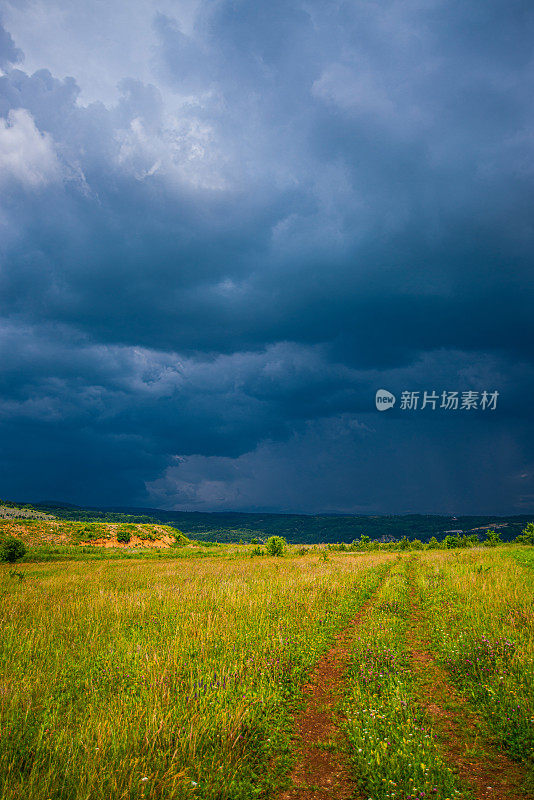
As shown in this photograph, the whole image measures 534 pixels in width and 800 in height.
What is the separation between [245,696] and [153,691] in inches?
64.6

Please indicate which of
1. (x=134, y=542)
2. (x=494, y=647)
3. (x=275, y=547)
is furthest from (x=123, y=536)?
(x=494, y=647)

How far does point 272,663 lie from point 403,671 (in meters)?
2.93

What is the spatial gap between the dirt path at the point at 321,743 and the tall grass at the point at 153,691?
29cm

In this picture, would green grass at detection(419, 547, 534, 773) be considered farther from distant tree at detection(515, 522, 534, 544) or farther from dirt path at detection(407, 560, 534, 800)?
distant tree at detection(515, 522, 534, 544)

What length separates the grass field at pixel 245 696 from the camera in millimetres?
4738

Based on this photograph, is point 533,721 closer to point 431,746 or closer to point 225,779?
point 431,746

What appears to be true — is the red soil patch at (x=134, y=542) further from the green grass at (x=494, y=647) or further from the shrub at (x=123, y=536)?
the green grass at (x=494, y=647)

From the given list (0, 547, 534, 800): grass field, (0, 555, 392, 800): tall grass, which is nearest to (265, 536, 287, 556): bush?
(0, 555, 392, 800): tall grass

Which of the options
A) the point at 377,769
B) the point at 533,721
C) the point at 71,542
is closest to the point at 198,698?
the point at 377,769

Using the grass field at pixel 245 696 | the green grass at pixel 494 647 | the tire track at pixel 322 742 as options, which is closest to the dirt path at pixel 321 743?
the tire track at pixel 322 742

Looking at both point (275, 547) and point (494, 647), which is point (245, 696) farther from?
point (275, 547)

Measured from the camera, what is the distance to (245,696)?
6.46 m

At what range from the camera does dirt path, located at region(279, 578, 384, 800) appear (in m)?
4.80

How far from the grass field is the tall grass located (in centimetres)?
3
